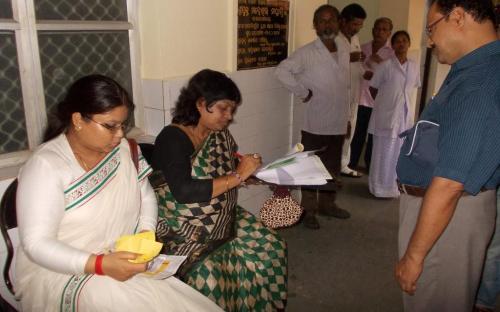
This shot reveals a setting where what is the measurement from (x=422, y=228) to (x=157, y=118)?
1725 millimetres

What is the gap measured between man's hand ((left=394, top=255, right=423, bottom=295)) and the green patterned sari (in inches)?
30.5

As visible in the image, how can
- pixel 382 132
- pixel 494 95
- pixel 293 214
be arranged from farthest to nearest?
pixel 382 132
pixel 293 214
pixel 494 95

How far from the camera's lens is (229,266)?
2.08 metres

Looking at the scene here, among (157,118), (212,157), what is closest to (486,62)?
(212,157)

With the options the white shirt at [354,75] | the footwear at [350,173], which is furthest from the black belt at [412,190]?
Answer: the footwear at [350,173]

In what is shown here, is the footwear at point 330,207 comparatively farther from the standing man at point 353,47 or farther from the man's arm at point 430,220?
the man's arm at point 430,220

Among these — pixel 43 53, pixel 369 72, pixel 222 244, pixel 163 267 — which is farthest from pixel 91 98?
pixel 369 72

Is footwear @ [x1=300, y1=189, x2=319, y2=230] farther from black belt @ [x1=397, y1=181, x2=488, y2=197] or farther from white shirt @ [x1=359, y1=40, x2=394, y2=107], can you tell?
black belt @ [x1=397, y1=181, x2=488, y2=197]

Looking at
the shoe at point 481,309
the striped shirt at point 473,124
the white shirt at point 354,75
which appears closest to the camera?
the striped shirt at point 473,124

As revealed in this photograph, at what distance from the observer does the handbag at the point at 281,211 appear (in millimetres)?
2371

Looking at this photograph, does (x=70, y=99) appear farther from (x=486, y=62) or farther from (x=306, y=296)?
(x=306, y=296)

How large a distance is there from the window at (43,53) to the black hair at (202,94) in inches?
25.9

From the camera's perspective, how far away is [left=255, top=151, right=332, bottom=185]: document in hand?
197 cm

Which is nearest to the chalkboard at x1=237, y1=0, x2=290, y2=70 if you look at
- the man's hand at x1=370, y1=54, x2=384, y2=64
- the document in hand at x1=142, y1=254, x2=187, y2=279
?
the man's hand at x1=370, y1=54, x2=384, y2=64
